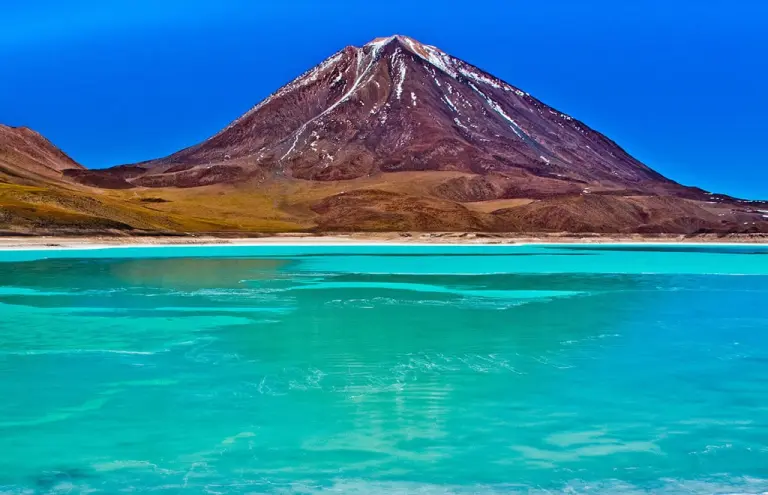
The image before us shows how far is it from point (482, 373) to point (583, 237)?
130m

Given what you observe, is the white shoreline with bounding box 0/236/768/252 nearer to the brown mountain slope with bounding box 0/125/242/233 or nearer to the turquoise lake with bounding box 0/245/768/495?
the brown mountain slope with bounding box 0/125/242/233

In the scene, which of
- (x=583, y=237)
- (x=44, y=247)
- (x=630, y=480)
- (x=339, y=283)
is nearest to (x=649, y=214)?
(x=583, y=237)

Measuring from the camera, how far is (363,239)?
126 metres

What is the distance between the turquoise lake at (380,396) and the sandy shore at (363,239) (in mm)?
58362

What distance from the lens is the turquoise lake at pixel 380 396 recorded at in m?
11.5

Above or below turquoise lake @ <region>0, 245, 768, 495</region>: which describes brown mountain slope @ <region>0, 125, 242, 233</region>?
above

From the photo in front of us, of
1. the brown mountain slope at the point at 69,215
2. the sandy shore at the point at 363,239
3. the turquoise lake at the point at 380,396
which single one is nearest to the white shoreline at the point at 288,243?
the sandy shore at the point at 363,239

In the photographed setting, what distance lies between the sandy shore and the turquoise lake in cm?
5836

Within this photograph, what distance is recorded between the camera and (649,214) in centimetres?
17325

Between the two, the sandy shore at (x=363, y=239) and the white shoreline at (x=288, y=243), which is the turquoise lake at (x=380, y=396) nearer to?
the white shoreline at (x=288, y=243)

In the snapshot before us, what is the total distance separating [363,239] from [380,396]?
109739 mm

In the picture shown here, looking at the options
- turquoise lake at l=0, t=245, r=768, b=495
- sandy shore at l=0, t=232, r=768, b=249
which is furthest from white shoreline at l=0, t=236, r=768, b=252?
turquoise lake at l=0, t=245, r=768, b=495

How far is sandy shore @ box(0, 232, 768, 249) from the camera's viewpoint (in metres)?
89.0

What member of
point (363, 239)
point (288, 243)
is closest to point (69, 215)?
point (288, 243)
